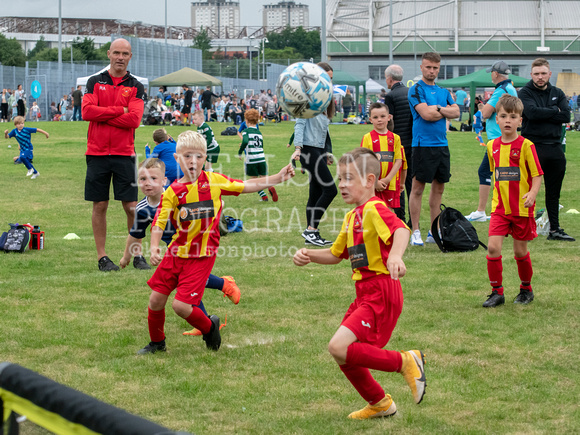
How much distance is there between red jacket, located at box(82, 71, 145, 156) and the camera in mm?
8078

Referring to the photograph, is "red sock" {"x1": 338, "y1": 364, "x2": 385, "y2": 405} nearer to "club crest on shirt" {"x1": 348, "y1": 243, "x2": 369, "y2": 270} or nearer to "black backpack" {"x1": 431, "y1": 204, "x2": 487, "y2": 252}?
"club crest on shirt" {"x1": 348, "y1": 243, "x2": 369, "y2": 270}

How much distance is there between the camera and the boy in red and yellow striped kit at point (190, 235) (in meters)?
5.34

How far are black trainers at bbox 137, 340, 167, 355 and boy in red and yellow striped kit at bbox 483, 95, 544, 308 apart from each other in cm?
290

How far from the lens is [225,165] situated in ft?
62.9

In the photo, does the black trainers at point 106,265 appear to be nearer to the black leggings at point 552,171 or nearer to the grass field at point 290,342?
the grass field at point 290,342

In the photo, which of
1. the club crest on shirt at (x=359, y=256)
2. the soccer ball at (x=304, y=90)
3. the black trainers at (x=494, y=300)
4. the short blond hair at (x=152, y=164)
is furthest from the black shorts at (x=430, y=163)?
the club crest on shirt at (x=359, y=256)

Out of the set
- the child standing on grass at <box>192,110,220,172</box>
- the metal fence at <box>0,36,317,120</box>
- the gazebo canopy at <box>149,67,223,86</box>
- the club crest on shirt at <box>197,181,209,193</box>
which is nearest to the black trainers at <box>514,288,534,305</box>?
the club crest on shirt at <box>197,181,209,193</box>

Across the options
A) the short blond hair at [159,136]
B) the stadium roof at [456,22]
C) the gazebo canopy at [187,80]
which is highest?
the stadium roof at [456,22]

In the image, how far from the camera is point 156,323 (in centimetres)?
541

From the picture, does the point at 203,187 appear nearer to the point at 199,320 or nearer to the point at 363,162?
the point at 199,320

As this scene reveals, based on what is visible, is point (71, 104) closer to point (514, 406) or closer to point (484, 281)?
point (484, 281)

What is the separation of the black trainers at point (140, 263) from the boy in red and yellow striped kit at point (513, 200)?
3.80 metres

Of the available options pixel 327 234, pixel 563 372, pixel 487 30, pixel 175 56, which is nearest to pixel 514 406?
pixel 563 372

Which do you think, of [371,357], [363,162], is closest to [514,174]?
[363,162]
